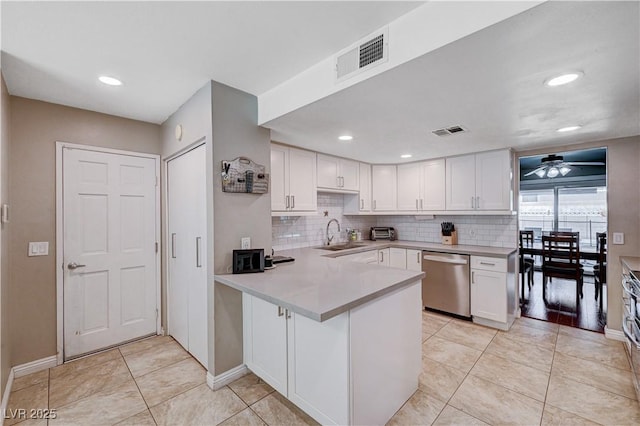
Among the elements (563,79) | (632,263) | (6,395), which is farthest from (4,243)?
(632,263)

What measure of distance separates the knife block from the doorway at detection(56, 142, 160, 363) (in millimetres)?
3849

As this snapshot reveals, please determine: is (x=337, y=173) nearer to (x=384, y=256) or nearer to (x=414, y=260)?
(x=384, y=256)

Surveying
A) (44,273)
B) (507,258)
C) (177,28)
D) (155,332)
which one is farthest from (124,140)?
(507,258)

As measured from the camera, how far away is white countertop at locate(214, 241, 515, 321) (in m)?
1.49

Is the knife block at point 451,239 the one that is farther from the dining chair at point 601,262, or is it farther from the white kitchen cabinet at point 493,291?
the dining chair at point 601,262

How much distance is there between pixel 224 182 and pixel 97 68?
3.84 feet

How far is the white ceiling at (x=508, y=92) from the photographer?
4.01 ft

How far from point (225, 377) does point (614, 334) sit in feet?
13.0

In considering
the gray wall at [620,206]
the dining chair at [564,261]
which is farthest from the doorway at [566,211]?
the gray wall at [620,206]

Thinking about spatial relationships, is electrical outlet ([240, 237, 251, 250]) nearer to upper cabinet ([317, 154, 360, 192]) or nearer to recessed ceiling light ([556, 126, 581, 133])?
upper cabinet ([317, 154, 360, 192])

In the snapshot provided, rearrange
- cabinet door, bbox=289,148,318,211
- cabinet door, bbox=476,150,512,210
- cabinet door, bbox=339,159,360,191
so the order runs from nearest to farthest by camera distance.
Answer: cabinet door, bbox=289,148,318,211 < cabinet door, bbox=476,150,512,210 < cabinet door, bbox=339,159,360,191

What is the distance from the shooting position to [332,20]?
58.2 inches

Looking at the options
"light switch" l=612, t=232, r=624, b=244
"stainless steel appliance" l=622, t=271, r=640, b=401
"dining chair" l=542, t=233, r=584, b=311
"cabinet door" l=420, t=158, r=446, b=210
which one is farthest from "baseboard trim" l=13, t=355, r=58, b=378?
"dining chair" l=542, t=233, r=584, b=311

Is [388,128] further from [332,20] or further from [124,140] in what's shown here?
[124,140]
